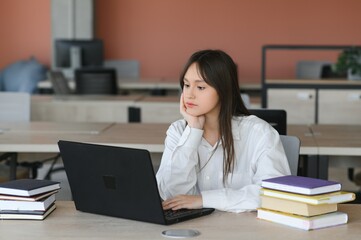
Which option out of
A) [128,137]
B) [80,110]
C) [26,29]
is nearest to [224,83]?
[128,137]

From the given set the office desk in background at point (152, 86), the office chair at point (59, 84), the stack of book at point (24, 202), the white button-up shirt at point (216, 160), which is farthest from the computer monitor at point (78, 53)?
the stack of book at point (24, 202)

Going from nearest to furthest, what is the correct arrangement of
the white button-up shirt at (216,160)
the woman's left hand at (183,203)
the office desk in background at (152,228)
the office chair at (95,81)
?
the office desk in background at (152,228)
the woman's left hand at (183,203)
the white button-up shirt at (216,160)
the office chair at (95,81)

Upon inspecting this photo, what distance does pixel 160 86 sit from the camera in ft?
28.9

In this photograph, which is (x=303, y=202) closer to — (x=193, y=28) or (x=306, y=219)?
(x=306, y=219)

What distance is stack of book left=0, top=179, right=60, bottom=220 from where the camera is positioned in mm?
2436

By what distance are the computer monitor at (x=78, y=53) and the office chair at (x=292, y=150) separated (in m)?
6.23

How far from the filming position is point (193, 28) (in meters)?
10.4

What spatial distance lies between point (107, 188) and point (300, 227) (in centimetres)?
62

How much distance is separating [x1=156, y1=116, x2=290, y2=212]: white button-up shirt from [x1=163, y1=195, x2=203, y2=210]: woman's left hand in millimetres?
168

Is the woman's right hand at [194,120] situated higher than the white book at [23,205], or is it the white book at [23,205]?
the woman's right hand at [194,120]

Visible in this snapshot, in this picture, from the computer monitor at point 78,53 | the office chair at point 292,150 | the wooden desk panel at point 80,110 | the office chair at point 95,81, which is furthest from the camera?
the computer monitor at point 78,53

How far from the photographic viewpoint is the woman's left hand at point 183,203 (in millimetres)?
2487

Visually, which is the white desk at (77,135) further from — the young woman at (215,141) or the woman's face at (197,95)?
the woman's face at (197,95)

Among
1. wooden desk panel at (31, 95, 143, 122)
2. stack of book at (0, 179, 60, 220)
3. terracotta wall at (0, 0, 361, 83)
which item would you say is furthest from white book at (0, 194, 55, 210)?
terracotta wall at (0, 0, 361, 83)
